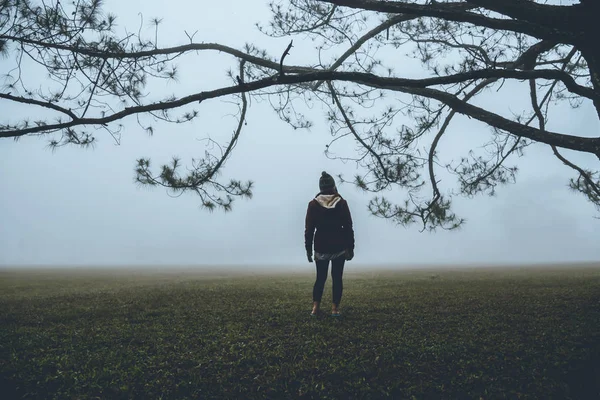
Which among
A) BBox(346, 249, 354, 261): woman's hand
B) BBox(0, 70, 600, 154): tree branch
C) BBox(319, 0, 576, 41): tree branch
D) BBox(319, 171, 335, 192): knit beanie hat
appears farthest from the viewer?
BBox(319, 171, 335, 192): knit beanie hat

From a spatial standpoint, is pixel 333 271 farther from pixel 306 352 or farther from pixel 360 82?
pixel 360 82

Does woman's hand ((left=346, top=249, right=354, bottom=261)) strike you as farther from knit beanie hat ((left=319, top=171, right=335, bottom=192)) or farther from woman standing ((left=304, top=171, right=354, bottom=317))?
knit beanie hat ((left=319, top=171, right=335, bottom=192))

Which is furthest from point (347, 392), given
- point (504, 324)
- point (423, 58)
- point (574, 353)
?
point (423, 58)

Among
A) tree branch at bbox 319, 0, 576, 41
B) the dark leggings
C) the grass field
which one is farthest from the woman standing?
tree branch at bbox 319, 0, 576, 41

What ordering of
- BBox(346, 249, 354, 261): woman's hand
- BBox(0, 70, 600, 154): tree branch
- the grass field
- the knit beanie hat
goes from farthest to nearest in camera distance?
the knit beanie hat, BBox(346, 249, 354, 261): woman's hand, BBox(0, 70, 600, 154): tree branch, the grass field

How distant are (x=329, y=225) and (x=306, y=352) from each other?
156 cm

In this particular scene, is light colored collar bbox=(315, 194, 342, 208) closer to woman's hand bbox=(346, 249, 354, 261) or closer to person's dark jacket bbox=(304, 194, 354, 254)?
person's dark jacket bbox=(304, 194, 354, 254)

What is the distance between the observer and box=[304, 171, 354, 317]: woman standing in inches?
171

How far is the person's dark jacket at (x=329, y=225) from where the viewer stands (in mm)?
4344

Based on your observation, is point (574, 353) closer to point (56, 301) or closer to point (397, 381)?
point (397, 381)

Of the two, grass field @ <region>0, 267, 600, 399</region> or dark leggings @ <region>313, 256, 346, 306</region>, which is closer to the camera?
grass field @ <region>0, 267, 600, 399</region>

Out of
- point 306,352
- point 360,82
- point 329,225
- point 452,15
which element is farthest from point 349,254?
point 452,15

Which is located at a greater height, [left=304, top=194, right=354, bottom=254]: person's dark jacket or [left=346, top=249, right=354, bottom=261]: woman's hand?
[left=304, top=194, right=354, bottom=254]: person's dark jacket

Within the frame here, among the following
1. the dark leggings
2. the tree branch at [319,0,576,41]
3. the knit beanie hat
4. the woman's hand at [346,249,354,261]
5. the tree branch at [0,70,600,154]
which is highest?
the tree branch at [319,0,576,41]
